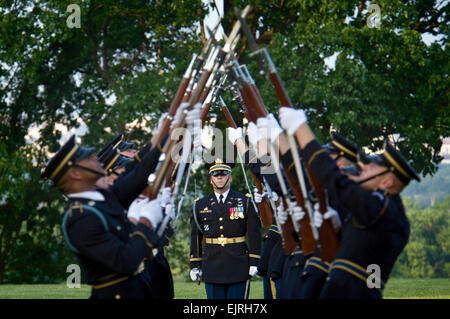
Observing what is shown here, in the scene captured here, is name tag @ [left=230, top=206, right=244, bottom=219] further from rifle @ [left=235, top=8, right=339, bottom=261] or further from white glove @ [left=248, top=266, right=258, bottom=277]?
rifle @ [left=235, top=8, right=339, bottom=261]

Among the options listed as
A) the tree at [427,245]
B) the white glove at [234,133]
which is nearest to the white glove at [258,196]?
the white glove at [234,133]

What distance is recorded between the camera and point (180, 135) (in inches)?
194

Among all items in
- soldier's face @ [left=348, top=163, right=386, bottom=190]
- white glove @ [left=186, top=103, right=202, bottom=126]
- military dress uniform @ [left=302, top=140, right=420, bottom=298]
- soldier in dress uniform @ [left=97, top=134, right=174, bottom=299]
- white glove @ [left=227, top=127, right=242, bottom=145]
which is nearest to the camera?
military dress uniform @ [left=302, top=140, right=420, bottom=298]

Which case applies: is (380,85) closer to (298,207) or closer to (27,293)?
(27,293)

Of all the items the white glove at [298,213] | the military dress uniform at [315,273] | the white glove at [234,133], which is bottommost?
the military dress uniform at [315,273]

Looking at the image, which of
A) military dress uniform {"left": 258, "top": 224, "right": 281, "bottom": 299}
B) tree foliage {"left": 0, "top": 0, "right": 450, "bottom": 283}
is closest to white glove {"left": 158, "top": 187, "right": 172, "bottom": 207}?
military dress uniform {"left": 258, "top": 224, "right": 281, "bottom": 299}

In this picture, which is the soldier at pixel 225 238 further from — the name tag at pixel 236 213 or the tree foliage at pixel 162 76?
the tree foliage at pixel 162 76

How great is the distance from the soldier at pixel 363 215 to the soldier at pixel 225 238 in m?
4.12

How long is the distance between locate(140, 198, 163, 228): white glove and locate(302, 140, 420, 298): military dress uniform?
47.1 inches

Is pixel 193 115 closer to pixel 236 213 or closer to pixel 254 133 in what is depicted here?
pixel 254 133

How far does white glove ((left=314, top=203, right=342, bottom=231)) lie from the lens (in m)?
4.45

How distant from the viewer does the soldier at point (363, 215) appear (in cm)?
418

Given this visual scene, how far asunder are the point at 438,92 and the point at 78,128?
1299 centimetres

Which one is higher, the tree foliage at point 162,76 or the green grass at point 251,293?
the tree foliage at point 162,76
